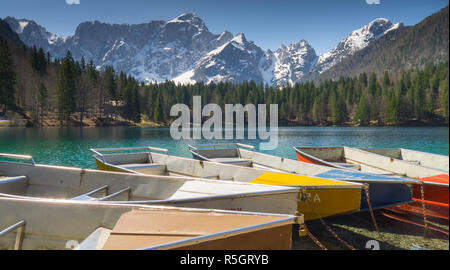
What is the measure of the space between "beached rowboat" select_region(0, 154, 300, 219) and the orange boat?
17.3ft

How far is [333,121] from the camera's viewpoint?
116 m

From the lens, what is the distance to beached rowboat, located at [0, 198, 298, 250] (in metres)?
3.66

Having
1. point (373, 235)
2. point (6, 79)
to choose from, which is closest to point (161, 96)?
point (6, 79)

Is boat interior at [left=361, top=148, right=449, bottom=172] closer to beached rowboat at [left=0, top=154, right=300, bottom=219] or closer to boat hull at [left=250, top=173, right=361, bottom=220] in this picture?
boat hull at [left=250, top=173, right=361, bottom=220]

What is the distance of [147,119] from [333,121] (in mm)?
80088

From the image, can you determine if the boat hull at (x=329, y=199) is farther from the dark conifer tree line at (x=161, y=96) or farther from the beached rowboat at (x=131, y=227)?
the dark conifer tree line at (x=161, y=96)

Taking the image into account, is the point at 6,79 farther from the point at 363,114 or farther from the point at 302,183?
the point at 363,114

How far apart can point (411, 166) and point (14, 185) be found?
14.1 m

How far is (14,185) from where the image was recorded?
778 cm

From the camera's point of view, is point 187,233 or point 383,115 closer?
point 187,233

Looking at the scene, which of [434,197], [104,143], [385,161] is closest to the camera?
[434,197]

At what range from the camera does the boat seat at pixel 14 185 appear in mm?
7307
